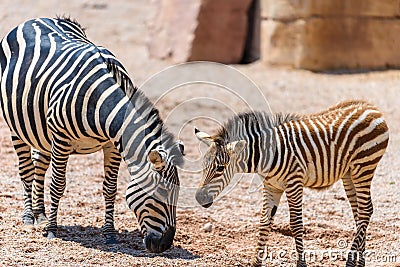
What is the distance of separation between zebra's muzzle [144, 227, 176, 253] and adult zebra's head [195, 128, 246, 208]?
1.12 ft

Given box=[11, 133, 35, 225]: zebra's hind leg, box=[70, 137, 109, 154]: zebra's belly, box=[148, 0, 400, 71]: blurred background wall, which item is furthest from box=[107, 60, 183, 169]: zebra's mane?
box=[148, 0, 400, 71]: blurred background wall

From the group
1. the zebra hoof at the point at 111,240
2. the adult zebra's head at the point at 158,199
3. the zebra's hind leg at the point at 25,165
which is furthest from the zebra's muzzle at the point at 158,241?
the zebra's hind leg at the point at 25,165

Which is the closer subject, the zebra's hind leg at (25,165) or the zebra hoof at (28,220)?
the zebra hoof at (28,220)

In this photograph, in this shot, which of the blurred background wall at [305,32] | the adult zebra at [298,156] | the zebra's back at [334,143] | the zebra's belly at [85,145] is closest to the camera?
the adult zebra at [298,156]

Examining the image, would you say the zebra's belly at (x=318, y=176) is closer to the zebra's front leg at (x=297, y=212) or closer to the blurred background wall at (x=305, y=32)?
the zebra's front leg at (x=297, y=212)

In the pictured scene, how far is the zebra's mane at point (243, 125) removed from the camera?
5500 mm

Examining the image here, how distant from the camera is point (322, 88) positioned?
13.6m

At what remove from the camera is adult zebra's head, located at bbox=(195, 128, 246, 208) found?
5.39 metres

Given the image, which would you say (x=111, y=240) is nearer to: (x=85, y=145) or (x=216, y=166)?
(x=85, y=145)

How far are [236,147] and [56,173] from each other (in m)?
1.67

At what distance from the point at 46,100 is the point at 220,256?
1.96 meters

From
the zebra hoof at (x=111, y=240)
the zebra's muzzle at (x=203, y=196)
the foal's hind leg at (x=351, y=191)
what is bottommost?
the zebra hoof at (x=111, y=240)

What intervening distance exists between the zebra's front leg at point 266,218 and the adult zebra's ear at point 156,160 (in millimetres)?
942

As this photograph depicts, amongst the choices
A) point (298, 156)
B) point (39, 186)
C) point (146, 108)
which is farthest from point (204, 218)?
point (146, 108)
